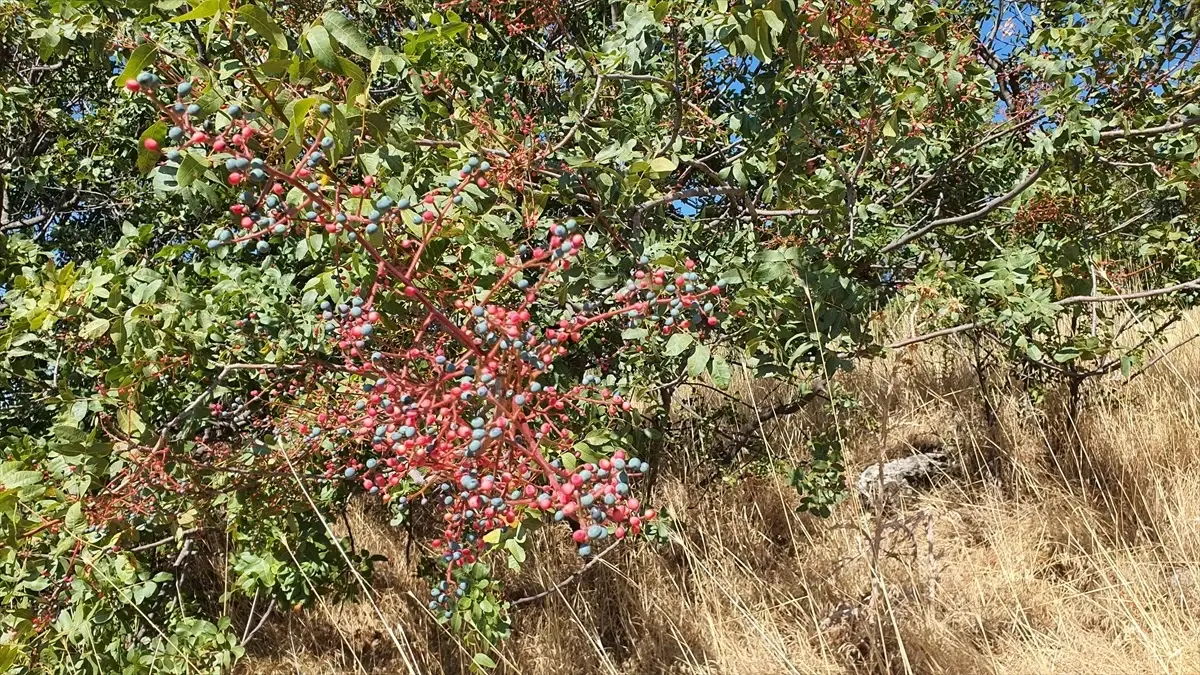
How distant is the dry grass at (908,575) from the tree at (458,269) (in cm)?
49

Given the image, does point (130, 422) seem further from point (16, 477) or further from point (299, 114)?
point (299, 114)

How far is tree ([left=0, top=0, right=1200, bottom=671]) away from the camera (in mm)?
1522

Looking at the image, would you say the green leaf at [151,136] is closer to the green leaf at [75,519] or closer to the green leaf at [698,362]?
the green leaf at [75,519]

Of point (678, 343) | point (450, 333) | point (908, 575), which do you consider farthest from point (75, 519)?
point (908, 575)

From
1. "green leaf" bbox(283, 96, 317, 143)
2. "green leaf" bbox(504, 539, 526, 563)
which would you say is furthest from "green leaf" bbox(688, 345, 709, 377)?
"green leaf" bbox(283, 96, 317, 143)

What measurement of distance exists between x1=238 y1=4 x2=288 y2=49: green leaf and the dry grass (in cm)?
171

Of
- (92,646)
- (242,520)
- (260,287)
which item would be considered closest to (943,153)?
(260,287)

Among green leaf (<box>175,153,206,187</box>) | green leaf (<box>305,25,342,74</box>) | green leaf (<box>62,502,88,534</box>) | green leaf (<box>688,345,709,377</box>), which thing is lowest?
green leaf (<box>62,502,88,534</box>)

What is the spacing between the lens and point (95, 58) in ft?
7.03

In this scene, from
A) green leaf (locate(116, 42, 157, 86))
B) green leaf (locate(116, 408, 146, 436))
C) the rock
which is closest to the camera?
green leaf (locate(116, 42, 157, 86))

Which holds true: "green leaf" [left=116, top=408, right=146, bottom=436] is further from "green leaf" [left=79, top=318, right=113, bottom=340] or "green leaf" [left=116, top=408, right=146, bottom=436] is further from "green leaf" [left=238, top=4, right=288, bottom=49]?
"green leaf" [left=238, top=4, right=288, bottom=49]

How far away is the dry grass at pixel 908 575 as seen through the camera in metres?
2.48

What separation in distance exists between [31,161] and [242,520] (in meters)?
2.85

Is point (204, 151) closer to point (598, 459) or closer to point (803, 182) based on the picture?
point (598, 459)
